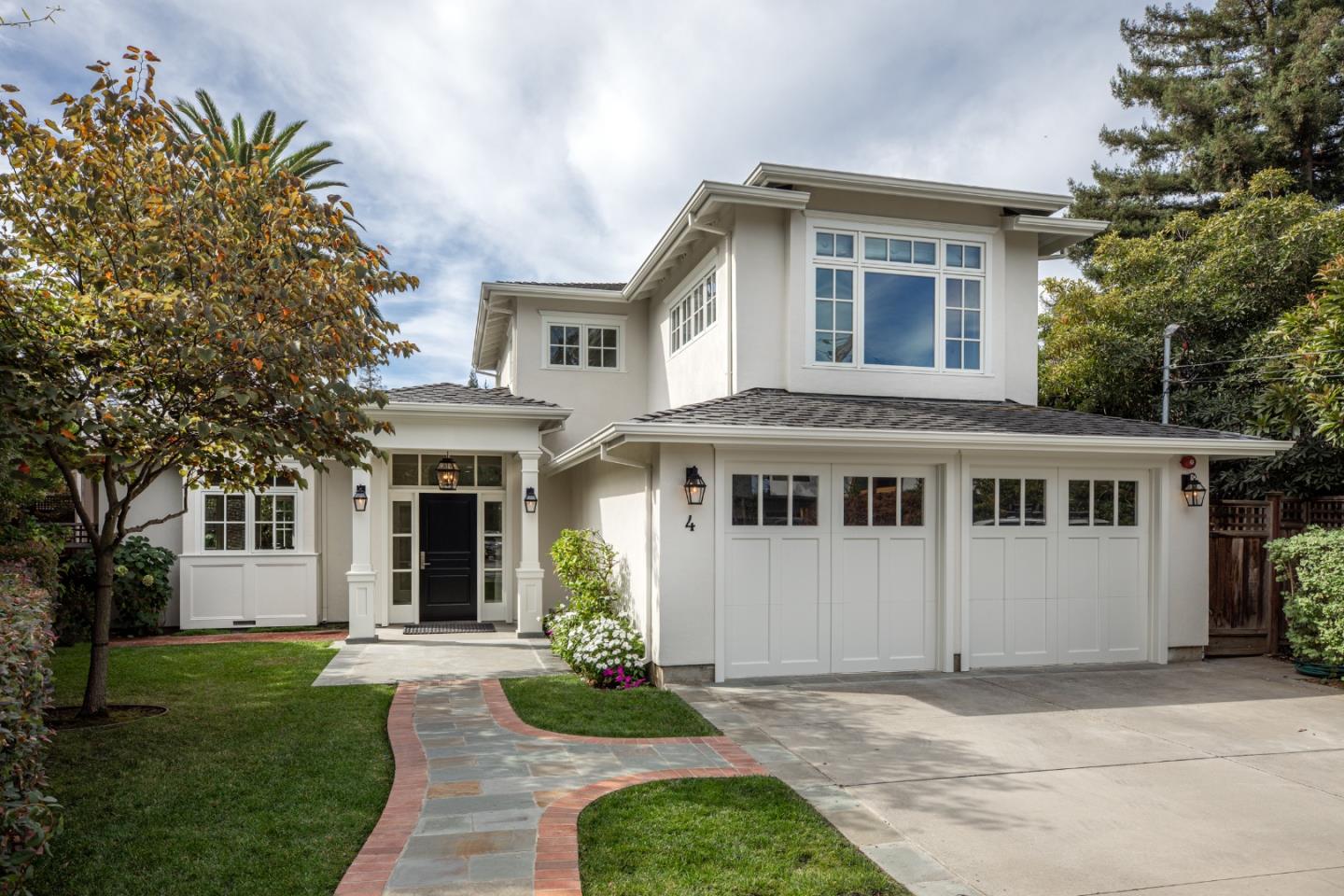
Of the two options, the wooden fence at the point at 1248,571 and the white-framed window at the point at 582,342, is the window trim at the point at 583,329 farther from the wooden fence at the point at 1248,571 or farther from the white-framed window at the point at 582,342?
the wooden fence at the point at 1248,571

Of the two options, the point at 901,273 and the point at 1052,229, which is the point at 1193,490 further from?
the point at 901,273

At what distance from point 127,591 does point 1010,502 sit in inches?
488

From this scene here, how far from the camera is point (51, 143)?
6324mm

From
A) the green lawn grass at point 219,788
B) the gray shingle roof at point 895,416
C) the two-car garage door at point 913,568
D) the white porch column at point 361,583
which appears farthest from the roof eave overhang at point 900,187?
the green lawn grass at point 219,788

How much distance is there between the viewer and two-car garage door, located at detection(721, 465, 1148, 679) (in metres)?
8.82

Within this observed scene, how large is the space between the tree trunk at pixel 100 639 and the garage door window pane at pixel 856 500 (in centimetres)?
723

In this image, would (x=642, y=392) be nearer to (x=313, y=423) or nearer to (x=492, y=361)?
(x=492, y=361)

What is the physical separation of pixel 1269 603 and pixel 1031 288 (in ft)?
16.4

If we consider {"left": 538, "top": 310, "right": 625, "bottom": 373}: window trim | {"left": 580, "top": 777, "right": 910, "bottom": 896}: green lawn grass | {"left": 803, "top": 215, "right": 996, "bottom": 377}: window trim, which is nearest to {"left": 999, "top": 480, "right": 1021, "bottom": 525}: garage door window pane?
{"left": 803, "top": 215, "right": 996, "bottom": 377}: window trim

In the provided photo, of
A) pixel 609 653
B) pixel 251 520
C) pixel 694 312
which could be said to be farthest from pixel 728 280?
pixel 251 520

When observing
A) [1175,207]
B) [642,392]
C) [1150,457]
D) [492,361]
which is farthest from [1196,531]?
[1175,207]

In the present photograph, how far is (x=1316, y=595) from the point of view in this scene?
8.88m

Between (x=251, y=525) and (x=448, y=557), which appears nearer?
(x=251, y=525)

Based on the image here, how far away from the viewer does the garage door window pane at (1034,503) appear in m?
9.52
